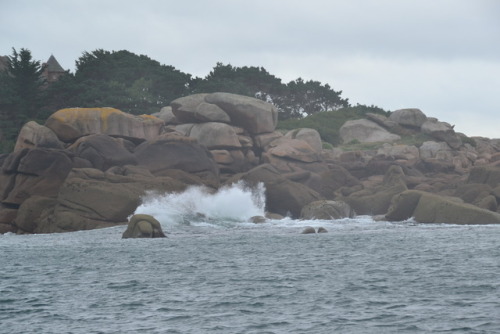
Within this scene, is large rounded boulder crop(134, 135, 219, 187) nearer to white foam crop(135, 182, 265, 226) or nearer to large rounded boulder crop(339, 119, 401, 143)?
white foam crop(135, 182, 265, 226)

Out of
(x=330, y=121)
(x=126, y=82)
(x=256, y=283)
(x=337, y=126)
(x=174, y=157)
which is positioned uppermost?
(x=126, y=82)

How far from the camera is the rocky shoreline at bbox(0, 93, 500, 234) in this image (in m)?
47.1

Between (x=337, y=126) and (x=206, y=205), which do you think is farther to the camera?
(x=337, y=126)

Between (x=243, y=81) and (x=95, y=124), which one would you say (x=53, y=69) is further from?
(x=95, y=124)

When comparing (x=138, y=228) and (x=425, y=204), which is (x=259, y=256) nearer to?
(x=138, y=228)

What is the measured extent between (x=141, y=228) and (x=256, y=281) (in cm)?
1625

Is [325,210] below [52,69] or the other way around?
below

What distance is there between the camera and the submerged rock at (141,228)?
42.1 metres

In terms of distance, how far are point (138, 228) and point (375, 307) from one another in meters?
22.6

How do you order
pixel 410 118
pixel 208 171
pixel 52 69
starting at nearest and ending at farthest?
pixel 208 171, pixel 410 118, pixel 52 69

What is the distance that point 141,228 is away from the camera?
4212 centimetres

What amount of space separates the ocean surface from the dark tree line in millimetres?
37063

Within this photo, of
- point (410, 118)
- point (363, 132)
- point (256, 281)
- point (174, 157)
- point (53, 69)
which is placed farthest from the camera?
point (53, 69)

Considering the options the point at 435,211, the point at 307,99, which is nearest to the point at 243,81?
the point at 307,99
